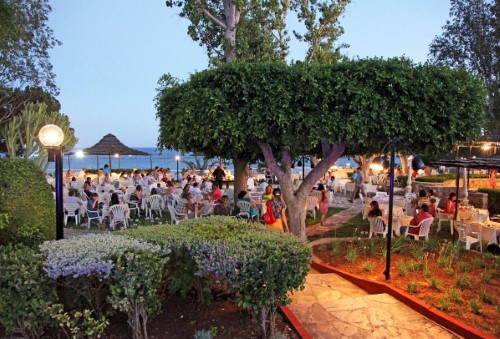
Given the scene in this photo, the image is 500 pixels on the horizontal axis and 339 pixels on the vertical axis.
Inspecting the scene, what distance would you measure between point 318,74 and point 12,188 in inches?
208

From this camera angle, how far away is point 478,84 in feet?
26.3

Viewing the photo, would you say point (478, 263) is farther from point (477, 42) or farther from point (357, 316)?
point (477, 42)

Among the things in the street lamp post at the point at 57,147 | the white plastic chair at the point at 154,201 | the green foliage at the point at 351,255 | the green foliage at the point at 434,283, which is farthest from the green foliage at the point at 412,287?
the white plastic chair at the point at 154,201

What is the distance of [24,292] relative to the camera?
403 cm

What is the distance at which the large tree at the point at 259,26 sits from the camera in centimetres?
1176

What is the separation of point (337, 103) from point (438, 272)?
345cm

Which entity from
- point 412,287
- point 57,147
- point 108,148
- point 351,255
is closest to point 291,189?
point 351,255

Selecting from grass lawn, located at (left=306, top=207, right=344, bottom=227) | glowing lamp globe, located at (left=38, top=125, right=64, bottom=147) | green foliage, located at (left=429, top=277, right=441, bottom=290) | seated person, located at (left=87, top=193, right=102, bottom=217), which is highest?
glowing lamp globe, located at (left=38, top=125, right=64, bottom=147)

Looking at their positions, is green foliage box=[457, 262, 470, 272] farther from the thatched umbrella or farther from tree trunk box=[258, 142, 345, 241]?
the thatched umbrella

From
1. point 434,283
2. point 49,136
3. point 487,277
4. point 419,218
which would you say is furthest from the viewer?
point 419,218

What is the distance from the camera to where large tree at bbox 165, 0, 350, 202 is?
1176 cm

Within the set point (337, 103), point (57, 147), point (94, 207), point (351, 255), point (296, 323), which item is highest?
point (337, 103)

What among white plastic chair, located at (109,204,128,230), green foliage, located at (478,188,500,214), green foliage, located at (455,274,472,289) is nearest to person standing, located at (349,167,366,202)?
green foliage, located at (478,188,500,214)

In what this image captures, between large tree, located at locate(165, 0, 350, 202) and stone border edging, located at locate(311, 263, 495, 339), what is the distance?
5263mm
